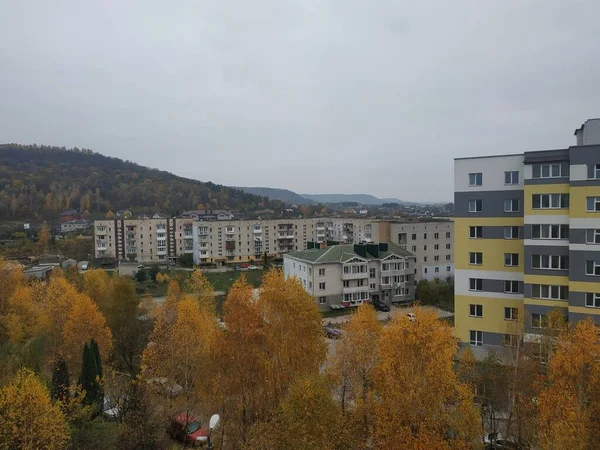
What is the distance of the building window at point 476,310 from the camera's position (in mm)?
19750

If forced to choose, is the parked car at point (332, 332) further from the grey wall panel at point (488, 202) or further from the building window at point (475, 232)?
the grey wall panel at point (488, 202)

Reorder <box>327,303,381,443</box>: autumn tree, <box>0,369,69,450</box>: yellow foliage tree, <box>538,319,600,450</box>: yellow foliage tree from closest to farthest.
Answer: <box>538,319,600,450</box>: yellow foliage tree, <box>0,369,69,450</box>: yellow foliage tree, <box>327,303,381,443</box>: autumn tree

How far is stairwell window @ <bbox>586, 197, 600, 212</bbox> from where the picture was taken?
1650 cm

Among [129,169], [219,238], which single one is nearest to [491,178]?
[219,238]

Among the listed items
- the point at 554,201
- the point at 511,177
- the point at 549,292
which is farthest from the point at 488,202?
the point at 549,292

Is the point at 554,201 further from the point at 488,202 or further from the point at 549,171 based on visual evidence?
the point at 488,202

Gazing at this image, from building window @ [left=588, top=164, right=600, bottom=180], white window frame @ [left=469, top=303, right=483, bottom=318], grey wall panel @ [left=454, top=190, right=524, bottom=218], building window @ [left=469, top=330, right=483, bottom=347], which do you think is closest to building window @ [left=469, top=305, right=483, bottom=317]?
white window frame @ [left=469, top=303, right=483, bottom=318]

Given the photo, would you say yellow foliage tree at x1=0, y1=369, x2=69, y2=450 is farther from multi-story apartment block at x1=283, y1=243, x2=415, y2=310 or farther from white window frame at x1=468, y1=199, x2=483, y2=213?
multi-story apartment block at x1=283, y1=243, x2=415, y2=310

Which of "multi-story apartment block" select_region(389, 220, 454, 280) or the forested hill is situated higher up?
the forested hill

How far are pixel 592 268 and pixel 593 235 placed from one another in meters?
1.27

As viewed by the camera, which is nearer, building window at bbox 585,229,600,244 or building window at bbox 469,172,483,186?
building window at bbox 585,229,600,244

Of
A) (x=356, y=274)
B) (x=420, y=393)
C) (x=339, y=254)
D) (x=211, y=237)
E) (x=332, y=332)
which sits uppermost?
(x=211, y=237)

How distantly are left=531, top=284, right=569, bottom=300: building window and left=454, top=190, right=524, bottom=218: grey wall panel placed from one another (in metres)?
3.12

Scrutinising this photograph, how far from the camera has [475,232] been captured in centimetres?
1980
